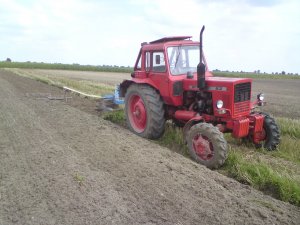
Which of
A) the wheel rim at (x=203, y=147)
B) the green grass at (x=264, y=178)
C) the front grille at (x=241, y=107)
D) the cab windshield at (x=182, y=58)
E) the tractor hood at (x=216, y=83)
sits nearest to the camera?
the green grass at (x=264, y=178)

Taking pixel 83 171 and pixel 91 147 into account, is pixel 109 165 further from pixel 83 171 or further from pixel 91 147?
pixel 91 147

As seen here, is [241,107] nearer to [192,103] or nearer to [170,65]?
[192,103]

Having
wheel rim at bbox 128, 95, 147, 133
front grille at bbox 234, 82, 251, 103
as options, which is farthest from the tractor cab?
front grille at bbox 234, 82, 251, 103

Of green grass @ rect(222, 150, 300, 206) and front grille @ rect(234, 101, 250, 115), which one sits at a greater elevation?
front grille @ rect(234, 101, 250, 115)

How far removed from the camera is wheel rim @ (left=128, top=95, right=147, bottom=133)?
8.24 meters

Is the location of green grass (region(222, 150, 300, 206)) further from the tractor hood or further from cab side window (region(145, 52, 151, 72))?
cab side window (region(145, 52, 151, 72))

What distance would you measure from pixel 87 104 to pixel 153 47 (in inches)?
225

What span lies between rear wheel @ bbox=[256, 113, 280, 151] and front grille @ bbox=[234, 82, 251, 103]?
66 cm

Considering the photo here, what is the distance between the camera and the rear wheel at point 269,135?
723cm

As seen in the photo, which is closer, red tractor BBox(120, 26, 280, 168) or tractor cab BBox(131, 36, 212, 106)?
red tractor BBox(120, 26, 280, 168)

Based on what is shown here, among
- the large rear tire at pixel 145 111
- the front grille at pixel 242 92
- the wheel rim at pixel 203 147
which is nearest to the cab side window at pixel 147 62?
the large rear tire at pixel 145 111

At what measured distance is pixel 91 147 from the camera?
690 centimetres

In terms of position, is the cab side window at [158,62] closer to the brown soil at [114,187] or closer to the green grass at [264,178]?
the brown soil at [114,187]

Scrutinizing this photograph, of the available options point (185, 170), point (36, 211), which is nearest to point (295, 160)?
point (185, 170)
